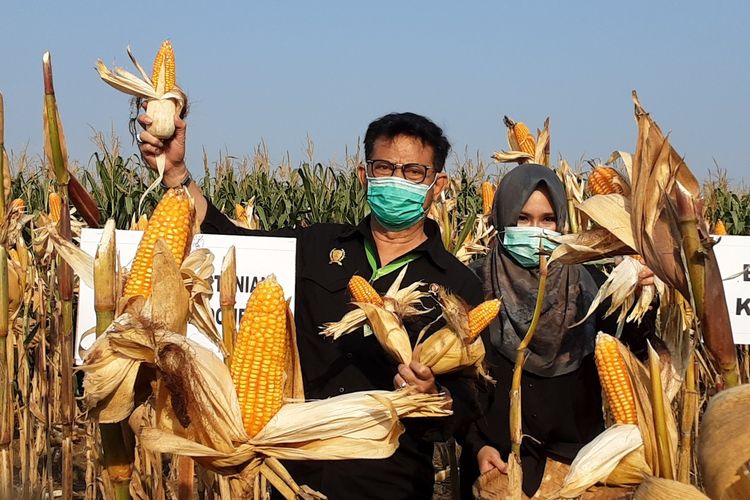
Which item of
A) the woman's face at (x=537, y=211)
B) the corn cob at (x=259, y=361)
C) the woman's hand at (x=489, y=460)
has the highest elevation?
the woman's face at (x=537, y=211)

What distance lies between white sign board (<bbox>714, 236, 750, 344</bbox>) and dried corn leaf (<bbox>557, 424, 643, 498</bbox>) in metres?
2.43

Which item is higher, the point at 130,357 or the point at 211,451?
the point at 130,357

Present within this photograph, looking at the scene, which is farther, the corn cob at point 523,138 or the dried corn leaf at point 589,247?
the corn cob at point 523,138

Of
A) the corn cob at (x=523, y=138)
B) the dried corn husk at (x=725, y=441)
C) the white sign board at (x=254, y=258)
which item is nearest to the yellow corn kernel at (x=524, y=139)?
the corn cob at (x=523, y=138)

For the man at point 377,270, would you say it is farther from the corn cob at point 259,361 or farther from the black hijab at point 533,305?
the corn cob at point 259,361

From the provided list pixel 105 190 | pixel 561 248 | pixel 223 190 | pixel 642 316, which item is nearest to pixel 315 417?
pixel 561 248

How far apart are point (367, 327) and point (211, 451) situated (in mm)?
1139

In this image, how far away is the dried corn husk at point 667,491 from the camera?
1281 millimetres

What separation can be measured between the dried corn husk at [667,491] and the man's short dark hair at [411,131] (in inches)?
77.7

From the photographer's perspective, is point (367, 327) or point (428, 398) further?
point (367, 327)

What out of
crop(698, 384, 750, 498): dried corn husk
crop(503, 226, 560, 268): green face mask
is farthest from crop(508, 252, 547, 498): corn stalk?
crop(503, 226, 560, 268): green face mask

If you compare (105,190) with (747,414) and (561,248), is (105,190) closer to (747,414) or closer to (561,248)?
(561,248)

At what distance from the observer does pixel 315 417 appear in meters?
1.82

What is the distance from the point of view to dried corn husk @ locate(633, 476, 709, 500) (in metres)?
1.28
